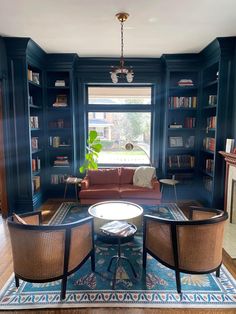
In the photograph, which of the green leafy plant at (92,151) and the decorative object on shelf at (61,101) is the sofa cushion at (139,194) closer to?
the green leafy plant at (92,151)

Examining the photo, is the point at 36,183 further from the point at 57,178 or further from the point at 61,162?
the point at 61,162

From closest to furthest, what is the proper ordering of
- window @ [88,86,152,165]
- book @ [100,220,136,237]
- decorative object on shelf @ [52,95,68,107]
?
book @ [100,220,136,237] < decorative object on shelf @ [52,95,68,107] < window @ [88,86,152,165]

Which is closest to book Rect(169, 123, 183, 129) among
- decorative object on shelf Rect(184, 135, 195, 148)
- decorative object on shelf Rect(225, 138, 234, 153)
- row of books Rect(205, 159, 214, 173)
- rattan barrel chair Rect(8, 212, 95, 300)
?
decorative object on shelf Rect(184, 135, 195, 148)

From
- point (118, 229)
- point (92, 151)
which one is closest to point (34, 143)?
point (92, 151)

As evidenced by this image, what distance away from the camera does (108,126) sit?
5715mm

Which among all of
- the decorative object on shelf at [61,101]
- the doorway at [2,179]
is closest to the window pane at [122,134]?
the decorative object on shelf at [61,101]

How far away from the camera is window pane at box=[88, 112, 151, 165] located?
5664 mm

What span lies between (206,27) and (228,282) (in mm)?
3349

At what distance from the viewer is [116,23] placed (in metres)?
3.41

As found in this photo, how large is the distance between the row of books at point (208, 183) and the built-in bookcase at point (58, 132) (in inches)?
113

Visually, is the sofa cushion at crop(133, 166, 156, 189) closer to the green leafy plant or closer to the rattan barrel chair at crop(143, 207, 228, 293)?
the green leafy plant

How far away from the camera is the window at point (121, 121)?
5570 millimetres

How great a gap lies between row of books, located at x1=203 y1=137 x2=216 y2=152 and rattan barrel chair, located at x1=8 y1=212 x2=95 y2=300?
3318 millimetres

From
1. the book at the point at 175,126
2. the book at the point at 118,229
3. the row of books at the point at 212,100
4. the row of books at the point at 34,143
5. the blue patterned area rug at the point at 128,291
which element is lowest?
the blue patterned area rug at the point at 128,291
